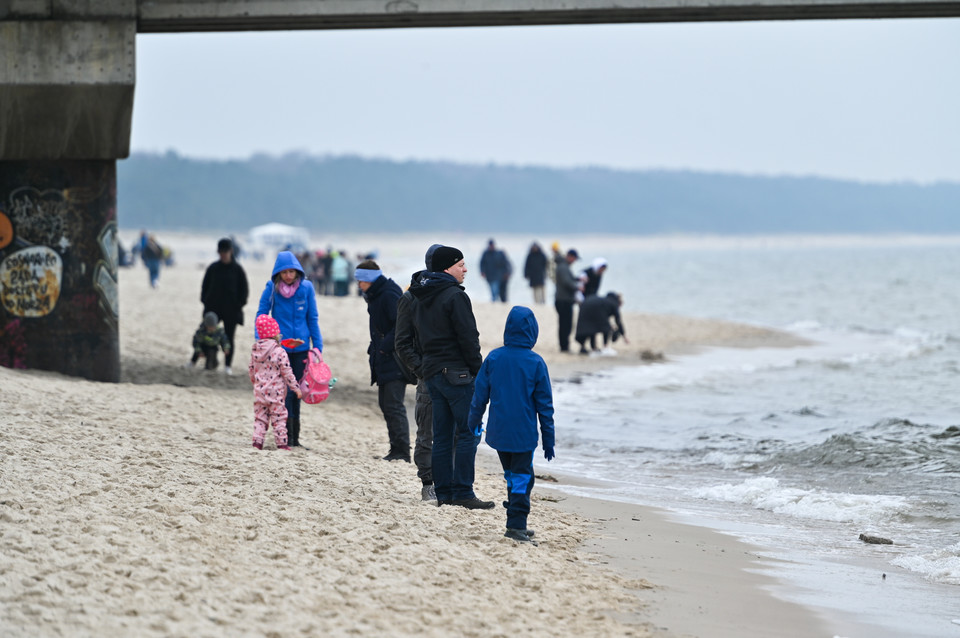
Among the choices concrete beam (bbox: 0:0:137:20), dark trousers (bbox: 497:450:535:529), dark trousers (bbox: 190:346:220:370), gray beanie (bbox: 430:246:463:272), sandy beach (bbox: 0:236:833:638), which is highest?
concrete beam (bbox: 0:0:137:20)

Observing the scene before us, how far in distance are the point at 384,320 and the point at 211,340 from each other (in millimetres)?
6052

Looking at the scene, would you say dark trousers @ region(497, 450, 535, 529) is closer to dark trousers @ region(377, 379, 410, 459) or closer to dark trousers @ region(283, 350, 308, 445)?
dark trousers @ region(377, 379, 410, 459)

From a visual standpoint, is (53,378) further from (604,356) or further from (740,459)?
(604,356)

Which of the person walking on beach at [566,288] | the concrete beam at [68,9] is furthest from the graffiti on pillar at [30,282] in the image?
the person walking on beach at [566,288]

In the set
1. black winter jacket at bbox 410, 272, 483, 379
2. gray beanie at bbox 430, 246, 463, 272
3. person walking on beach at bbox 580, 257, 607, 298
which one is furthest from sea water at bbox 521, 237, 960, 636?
gray beanie at bbox 430, 246, 463, 272

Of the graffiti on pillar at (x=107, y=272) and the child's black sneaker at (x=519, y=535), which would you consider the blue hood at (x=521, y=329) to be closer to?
the child's black sneaker at (x=519, y=535)

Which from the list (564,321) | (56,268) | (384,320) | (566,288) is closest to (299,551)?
(384,320)

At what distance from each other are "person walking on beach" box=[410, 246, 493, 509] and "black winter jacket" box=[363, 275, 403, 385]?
1324 millimetres

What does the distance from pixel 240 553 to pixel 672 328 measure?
21981 mm

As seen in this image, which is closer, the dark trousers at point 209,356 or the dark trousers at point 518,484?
the dark trousers at point 518,484

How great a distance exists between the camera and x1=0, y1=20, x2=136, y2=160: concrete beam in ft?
36.9

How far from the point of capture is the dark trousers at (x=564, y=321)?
→ 63.0 feet

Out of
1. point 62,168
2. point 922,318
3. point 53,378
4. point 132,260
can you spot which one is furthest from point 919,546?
point 132,260

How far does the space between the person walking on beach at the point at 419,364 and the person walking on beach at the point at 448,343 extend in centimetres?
9
